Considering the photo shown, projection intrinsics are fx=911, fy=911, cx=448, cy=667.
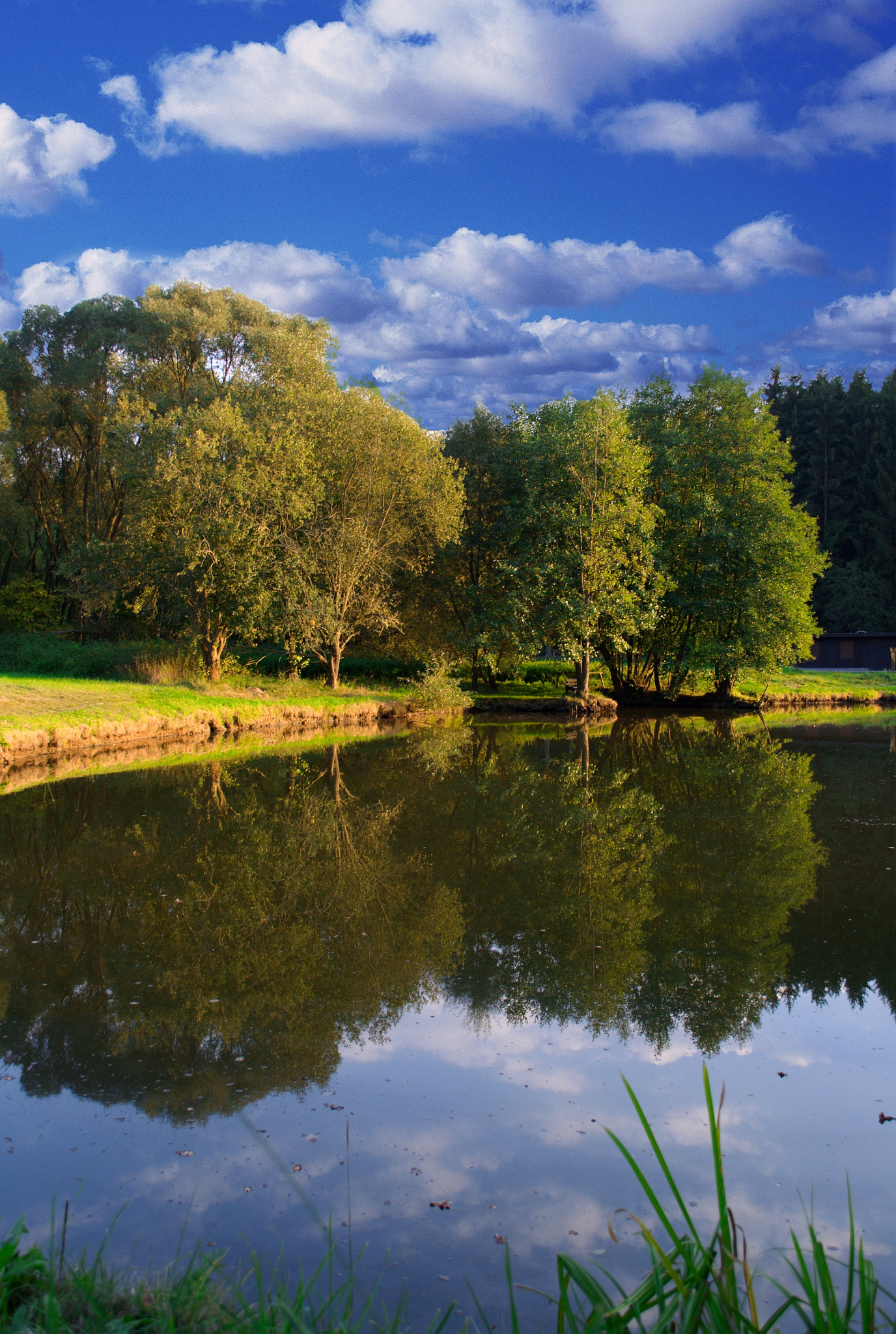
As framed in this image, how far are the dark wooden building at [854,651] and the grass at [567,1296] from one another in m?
58.0

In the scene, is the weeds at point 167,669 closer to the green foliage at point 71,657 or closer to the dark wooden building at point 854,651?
the green foliage at point 71,657

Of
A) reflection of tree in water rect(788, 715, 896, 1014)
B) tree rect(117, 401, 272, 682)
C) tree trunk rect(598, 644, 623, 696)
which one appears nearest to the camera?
reflection of tree in water rect(788, 715, 896, 1014)

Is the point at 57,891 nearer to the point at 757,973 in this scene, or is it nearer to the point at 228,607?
the point at 757,973

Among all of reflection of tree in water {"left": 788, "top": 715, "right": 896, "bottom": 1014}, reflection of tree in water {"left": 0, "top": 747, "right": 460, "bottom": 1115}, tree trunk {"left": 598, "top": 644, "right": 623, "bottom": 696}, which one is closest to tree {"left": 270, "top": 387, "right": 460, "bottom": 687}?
tree trunk {"left": 598, "top": 644, "right": 623, "bottom": 696}

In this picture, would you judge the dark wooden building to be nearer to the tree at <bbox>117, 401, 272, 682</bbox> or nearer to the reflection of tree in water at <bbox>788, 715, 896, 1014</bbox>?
the tree at <bbox>117, 401, 272, 682</bbox>

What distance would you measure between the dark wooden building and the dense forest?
21.5 metres

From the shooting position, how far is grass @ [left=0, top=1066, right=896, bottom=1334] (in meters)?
2.06

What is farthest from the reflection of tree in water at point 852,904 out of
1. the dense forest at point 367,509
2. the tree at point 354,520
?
the tree at point 354,520

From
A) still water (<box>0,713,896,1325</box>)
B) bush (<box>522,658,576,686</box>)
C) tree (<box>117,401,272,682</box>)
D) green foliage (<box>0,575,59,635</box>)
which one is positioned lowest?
still water (<box>0,713,896,1325</box>)

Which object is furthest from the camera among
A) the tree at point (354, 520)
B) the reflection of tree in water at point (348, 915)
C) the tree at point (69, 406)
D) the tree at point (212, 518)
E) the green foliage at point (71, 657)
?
the tree at point (69, 406)

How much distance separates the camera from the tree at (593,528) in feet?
107

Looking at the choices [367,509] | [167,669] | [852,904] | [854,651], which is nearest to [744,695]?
[367,509]

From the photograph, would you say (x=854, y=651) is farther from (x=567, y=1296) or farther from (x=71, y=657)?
(x=567, y=1296)

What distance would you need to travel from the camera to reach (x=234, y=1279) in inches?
147
